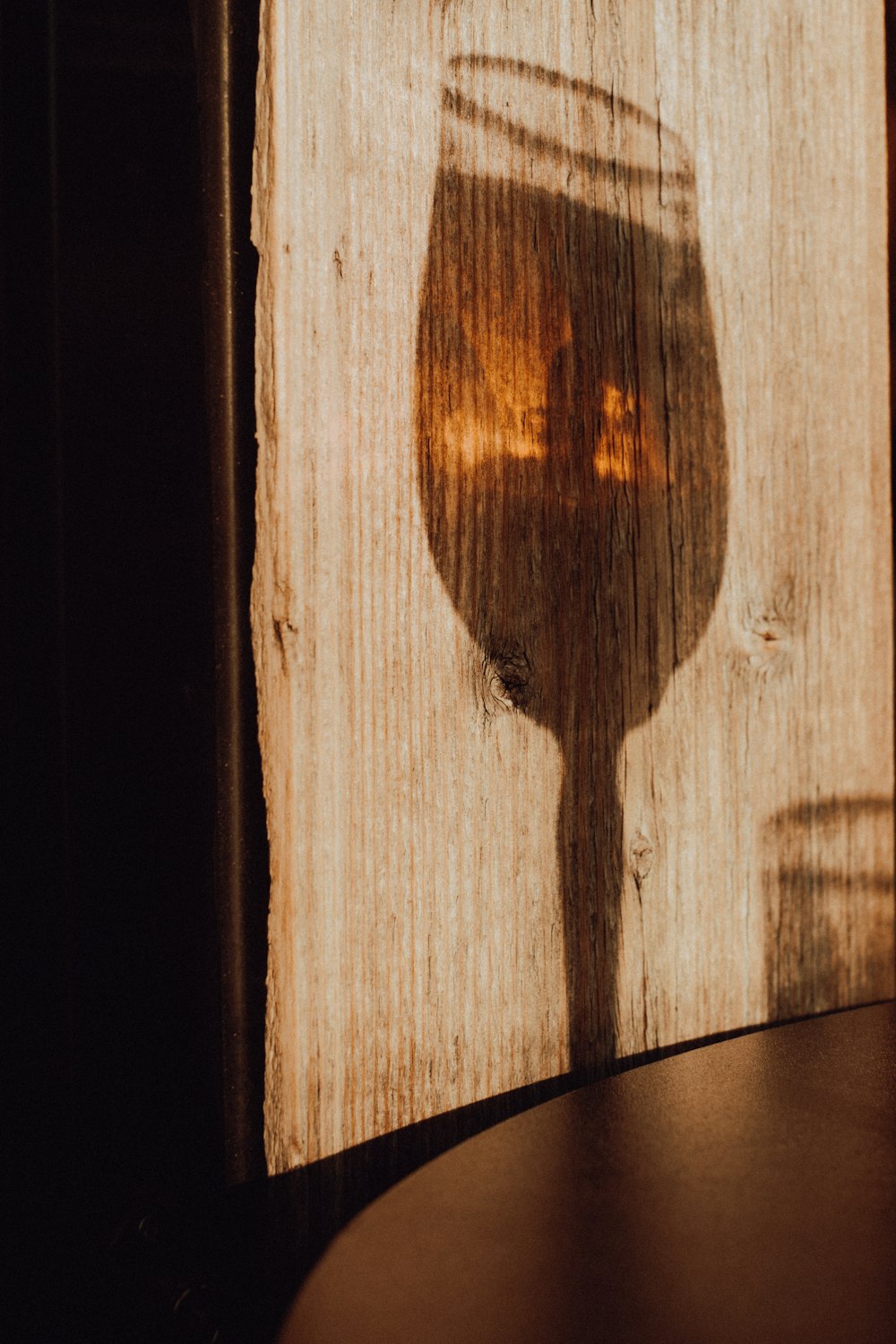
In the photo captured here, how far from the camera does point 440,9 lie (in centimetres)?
81

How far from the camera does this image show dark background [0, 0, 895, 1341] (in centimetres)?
75

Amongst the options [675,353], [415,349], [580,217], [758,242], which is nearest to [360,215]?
[415,349]

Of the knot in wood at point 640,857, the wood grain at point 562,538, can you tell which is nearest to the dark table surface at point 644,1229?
the wood grain at point 562,538

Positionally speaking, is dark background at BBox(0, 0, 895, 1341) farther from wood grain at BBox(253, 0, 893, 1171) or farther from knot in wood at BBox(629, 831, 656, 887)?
knot in wood at BBox(629, 831, 656, 887)

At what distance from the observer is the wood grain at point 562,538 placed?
75 cm

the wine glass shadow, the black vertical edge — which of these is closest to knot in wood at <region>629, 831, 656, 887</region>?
the wine glass shadow

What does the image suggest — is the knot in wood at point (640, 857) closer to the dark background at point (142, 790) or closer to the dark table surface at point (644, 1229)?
the dark background at point (142, 790)

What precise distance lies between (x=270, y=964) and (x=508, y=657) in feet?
1.04

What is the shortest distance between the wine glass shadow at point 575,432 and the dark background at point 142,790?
17 centimetres

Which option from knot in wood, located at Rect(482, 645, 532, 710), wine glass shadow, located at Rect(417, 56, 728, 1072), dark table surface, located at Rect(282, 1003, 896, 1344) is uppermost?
wine glass shadow, located at Rect(417, 56, 728, 1072)

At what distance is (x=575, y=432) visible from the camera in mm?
902

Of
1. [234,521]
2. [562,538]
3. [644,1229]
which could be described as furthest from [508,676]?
[644,1229]

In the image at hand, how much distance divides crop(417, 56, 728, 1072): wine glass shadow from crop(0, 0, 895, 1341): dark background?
171mm

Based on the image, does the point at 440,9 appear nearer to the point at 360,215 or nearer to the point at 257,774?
the point at 360,215
